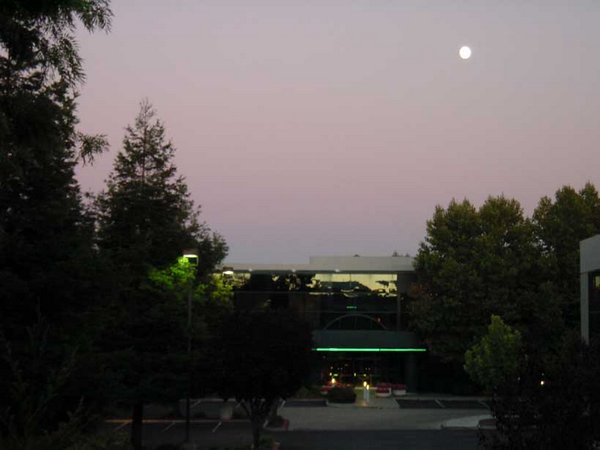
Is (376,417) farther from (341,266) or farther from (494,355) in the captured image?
(341,266)

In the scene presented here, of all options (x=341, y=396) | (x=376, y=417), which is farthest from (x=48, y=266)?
(x=341, y=396)

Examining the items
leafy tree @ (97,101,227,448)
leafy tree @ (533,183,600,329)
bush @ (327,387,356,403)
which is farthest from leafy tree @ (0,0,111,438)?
leafy tree @ (533,183,600,329)

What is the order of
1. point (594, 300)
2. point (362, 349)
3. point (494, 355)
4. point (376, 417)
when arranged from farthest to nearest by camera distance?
point (362, 349), point (376, 417), point (494, 355), point (594, 300)

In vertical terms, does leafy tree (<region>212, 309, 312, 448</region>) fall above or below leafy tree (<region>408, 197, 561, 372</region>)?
below

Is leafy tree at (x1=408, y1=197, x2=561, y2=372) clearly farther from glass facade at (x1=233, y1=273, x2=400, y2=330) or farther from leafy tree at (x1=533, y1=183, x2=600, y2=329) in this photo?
glass facade at (x1=233, y1=273, x2=400, y2=330)

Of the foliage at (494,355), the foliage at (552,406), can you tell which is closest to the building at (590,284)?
the foliage at (494,355)

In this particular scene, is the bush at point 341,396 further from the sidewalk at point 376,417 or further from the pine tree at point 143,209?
the pine tree at point 143,209

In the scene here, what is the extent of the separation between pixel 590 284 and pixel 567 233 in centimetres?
1431

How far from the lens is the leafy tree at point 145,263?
31578mm

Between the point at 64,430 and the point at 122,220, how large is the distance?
2827cm

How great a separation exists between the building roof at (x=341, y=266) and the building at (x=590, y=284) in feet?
67.6

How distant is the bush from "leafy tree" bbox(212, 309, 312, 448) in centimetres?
2133

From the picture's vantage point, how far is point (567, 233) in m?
52.6

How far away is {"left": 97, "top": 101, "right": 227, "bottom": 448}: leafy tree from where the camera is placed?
31578 mm
